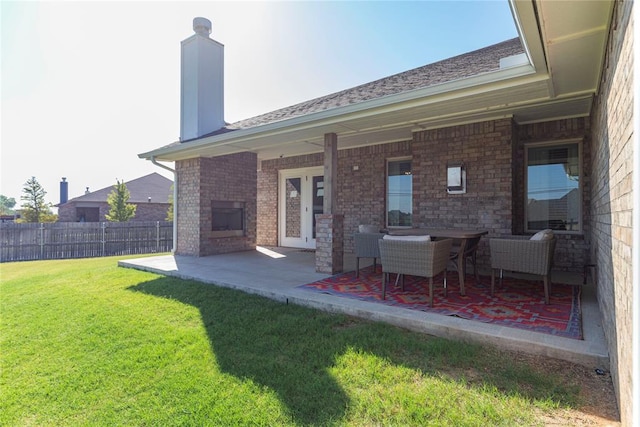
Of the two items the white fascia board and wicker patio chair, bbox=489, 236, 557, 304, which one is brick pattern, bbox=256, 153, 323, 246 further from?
wicker patio chair, bbox=489, 236, 557, 304

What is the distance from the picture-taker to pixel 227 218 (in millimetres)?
8859

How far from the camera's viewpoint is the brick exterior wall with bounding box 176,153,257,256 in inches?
323

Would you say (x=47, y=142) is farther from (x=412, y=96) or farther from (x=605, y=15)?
(x=605, y=15)

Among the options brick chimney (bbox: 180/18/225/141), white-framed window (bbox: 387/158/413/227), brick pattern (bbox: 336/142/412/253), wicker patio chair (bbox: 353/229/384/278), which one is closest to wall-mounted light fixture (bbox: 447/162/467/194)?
white-framed window (bbox: 387/158/413/227)

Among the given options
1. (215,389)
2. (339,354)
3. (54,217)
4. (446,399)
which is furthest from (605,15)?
(54,217)

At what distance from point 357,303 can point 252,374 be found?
5.62ft

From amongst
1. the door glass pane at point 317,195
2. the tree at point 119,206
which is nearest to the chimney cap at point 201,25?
the door glass pane at point 317,195

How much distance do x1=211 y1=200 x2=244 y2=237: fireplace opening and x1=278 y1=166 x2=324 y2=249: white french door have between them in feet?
4.50

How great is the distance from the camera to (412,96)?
13.4 ft

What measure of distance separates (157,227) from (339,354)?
13016 mm

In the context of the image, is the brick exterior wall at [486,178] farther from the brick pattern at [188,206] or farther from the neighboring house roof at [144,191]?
the neighboring house roof at [144,191]

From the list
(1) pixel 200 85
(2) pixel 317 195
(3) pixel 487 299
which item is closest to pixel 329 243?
(3) pixel 487 299

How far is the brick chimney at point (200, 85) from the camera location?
8883 mm

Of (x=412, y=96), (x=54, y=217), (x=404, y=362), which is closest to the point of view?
(x=404, y=362)
